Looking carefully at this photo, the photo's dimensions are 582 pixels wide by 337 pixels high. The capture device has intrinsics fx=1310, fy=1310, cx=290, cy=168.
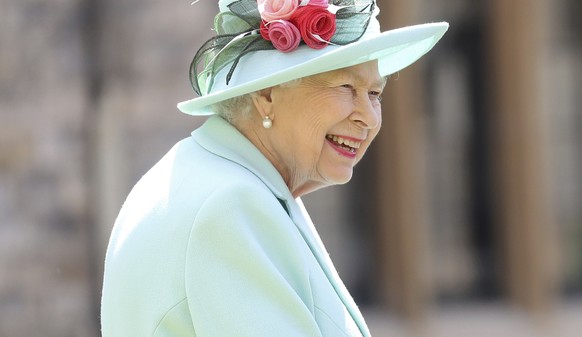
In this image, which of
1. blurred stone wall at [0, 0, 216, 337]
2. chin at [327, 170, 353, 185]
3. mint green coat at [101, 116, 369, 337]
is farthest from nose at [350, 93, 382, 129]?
blurred stone wall at [0, 0, 216, 337]

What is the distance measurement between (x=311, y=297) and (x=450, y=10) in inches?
235

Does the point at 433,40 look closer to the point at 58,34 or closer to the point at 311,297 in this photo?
the point at 311,297

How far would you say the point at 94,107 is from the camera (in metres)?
6.24

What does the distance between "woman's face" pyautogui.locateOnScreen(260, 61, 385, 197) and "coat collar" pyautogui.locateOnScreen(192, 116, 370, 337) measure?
56 millimetres

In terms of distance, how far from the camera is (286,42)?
8.31ft

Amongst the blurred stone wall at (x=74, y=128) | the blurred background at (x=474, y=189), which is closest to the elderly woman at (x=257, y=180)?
the blurred stone wall at (x=74, y=128)

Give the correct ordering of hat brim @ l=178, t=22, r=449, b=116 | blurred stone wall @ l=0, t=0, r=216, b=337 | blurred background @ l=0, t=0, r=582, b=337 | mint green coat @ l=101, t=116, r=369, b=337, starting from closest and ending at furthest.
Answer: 1. mint green coat @ l=101, t=116, r=369, b=337
2. hat brim @ l=178, t=22, r=449, b=116
3. blurred stone wall @ l=0, t=0, r=216, b=337
4. blurred background @ l=0, t=0, r=582, b=337

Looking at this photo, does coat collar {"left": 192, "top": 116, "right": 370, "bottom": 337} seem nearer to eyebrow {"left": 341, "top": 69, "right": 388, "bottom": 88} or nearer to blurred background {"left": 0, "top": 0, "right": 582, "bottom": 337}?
eyebrow {"left": 341, "top": 69, "right": 388, "bottom": 88}

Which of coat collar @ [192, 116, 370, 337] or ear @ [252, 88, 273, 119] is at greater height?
ear @ [252, 88, 273, 119]

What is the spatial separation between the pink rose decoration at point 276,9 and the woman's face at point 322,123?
0.14 metres

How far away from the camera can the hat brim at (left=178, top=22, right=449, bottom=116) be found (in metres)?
2.46

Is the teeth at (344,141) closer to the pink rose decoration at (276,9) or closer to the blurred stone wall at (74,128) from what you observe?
the pink rose decoration at (276,9)

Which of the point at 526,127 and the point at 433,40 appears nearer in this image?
the point at 433,40

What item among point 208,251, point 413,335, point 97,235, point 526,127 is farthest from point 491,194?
point 208,251
